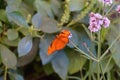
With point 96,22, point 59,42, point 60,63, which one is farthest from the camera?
point 60,63

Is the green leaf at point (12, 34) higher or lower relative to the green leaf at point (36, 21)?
lower

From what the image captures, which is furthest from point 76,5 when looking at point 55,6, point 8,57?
point 8,57

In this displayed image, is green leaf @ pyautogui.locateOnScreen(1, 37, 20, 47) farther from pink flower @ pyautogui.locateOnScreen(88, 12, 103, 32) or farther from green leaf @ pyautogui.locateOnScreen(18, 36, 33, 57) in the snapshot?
pink flower @ pyautogui.locateOnScreen(88, 12, 103, 32)

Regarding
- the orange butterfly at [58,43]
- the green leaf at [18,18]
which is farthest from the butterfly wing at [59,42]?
the green leaf at [18,18]

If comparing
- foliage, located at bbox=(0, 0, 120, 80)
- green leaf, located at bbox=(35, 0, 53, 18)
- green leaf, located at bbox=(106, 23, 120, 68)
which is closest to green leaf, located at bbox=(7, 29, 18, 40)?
foliage, located at bbox=(0, 0, 120, 80)

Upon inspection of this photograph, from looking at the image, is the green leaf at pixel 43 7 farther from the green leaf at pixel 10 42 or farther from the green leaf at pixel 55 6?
the green leaf at pixel 10 42

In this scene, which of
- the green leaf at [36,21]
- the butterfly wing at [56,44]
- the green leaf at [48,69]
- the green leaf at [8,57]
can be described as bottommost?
the green leaf at [48,69]

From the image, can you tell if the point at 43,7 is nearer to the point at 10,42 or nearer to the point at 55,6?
the point at 55,6
